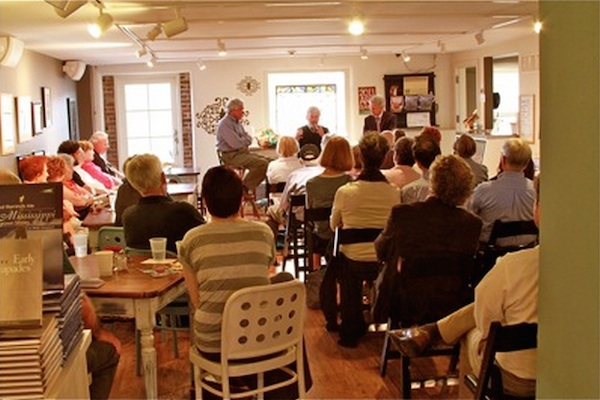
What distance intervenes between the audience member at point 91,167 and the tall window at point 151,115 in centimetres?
466

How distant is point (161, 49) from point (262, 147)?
2207 mm

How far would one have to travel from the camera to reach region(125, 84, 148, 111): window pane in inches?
496

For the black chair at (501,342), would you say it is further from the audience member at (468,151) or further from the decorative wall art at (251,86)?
the decorative wall art at (251,86)

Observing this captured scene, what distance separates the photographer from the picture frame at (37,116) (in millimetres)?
8328

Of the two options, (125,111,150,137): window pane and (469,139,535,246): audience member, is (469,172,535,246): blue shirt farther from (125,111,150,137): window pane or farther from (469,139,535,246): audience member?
(125,111,150,137): window pane

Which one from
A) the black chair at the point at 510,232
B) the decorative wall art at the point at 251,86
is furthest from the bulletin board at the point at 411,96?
the black chair at the point at 510,232

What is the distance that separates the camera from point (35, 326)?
173cm

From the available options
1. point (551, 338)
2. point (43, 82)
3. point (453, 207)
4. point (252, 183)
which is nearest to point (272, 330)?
point (453, 207)

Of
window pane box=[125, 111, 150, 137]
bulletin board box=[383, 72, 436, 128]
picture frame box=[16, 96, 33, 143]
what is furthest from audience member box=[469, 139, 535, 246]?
window pane box=[125, 111, 150, 137]

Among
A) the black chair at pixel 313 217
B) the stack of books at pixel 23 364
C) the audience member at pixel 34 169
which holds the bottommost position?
the black chair at pixel 313 217

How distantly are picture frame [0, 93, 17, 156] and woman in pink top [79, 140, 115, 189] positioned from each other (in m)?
0.65

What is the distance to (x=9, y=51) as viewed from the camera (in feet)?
23.1

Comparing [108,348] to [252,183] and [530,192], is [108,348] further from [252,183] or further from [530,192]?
[252,183]

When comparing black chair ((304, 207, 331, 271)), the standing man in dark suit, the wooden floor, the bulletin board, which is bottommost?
the wooden floor
